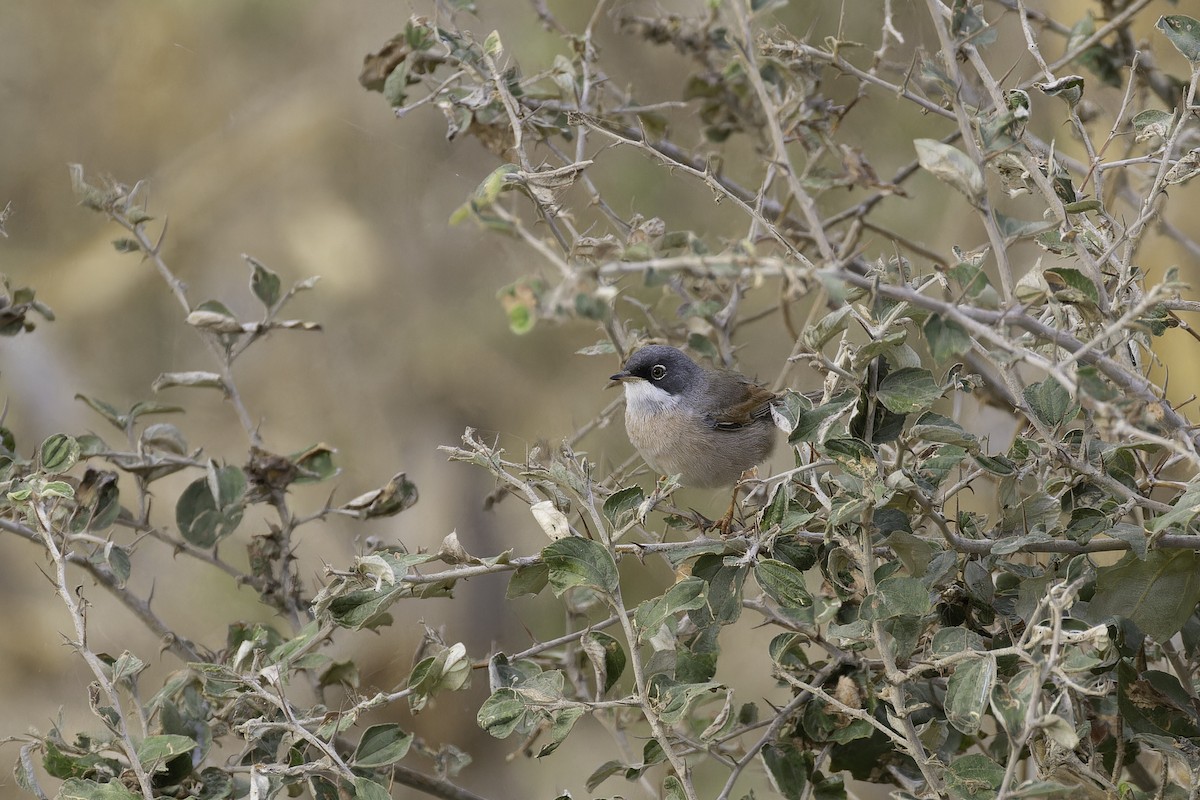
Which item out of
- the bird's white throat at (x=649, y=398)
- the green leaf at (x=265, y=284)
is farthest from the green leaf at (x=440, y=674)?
the bird's white throat at (x=649, y=398)

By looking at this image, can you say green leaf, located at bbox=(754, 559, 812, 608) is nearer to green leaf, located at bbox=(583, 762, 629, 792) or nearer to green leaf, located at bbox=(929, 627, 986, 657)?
green leaf, located at bbox=(929, 627, 986, 657)

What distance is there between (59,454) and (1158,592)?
2.05 metres

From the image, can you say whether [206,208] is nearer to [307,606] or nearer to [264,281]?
[264,281]

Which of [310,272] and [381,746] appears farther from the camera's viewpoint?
[310,272]

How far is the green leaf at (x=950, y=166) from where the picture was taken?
1.48 metres

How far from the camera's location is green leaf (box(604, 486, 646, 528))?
1.84 m

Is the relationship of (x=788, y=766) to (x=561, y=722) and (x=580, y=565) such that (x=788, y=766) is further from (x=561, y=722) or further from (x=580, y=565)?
(x=580, y=565)

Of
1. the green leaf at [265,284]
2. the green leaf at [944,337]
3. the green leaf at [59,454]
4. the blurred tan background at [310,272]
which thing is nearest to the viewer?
the green leaf at [944,337]

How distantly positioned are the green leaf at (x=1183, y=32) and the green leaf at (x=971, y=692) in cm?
122

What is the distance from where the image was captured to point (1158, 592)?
1752 mm

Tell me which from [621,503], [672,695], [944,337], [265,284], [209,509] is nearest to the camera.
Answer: [944,337]

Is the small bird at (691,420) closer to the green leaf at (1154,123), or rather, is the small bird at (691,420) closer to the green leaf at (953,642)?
the green leaf at (1154,123)

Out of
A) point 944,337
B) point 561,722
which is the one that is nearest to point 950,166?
point 944,337

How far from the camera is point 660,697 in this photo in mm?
1772
